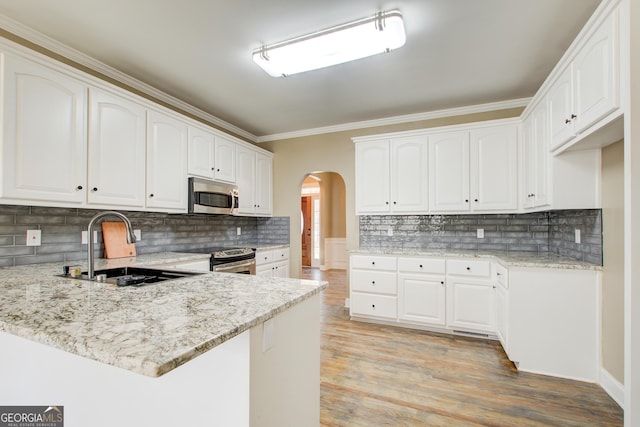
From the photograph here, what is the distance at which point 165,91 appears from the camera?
3.15m

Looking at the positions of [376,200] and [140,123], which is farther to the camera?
[376,200]

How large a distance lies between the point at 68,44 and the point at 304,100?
2097 millimetres

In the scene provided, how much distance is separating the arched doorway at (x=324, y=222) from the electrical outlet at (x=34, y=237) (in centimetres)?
572

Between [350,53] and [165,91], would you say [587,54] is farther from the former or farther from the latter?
[165,91]

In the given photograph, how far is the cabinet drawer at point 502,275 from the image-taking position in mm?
2514

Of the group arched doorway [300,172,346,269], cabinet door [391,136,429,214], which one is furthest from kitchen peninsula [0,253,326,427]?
arched doorway [300,172,346,269]

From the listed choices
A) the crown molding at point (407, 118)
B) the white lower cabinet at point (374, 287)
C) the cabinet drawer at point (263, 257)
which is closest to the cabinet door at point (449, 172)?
the crown molding at point (407, 118)

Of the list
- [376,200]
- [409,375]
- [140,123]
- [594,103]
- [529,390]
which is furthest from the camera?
[376,200]

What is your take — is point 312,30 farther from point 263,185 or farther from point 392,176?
point 263,185

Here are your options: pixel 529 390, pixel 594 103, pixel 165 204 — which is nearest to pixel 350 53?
pixel 594 103

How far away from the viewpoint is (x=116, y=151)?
2410 mm

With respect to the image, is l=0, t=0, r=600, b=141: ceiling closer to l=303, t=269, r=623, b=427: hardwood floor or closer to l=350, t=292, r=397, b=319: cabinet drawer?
l=350, t=292, r=397, b=319: cabinet drawer

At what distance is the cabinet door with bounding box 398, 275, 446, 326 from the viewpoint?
3.17 m

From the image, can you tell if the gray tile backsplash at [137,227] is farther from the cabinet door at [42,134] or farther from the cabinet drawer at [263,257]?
the cabinet drawer at [263,257]
